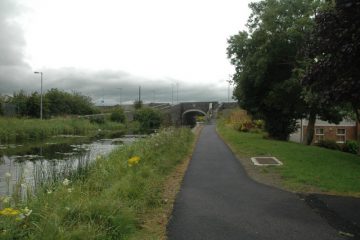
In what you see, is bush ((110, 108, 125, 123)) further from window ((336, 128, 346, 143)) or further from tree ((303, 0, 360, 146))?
tree ((303, 0, 360, 146))

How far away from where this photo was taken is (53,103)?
73.5 m

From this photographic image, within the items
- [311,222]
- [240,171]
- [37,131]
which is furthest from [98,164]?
[37,131]

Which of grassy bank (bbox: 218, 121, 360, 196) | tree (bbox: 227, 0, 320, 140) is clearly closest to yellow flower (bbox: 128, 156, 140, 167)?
Answer: grassy bank (bbox: 218, 121, 360, 196)

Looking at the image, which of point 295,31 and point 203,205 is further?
point 295,31

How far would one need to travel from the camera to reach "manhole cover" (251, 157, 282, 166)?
48.9 feet

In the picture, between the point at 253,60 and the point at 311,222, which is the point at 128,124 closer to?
the point at 253,60

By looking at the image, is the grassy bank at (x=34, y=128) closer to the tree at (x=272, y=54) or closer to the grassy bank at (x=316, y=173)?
the tree at (x=272, y=54)

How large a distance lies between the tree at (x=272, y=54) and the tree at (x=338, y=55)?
1062 centimetres

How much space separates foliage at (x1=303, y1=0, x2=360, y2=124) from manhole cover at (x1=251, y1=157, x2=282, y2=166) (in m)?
4.41

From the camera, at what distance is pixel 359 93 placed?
355 inches

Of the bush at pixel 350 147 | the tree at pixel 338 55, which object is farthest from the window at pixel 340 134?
the tree at pixel 338 55

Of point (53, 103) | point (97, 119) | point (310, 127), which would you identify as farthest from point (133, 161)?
point (53, 103)

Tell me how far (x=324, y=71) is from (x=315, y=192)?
2.90 meters

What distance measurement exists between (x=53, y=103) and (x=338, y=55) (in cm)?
6869
